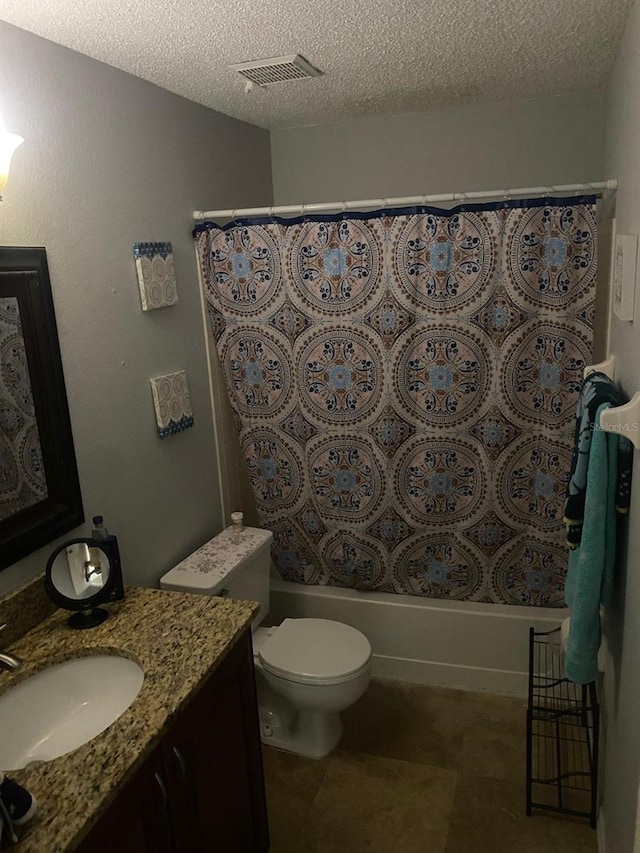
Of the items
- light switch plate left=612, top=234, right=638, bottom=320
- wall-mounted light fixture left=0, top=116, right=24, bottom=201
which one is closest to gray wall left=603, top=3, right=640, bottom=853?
light switch plate left=612, top=234, right=638, bottom=320

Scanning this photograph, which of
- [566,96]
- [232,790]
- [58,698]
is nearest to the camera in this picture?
[58,698]

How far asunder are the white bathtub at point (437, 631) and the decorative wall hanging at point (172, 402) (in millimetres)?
937

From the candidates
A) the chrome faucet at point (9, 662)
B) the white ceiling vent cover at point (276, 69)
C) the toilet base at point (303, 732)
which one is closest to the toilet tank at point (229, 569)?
the toilet base at point (303, 732)

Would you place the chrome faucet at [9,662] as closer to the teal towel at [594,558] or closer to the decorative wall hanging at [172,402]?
the decorative wall hanging at [172,402]

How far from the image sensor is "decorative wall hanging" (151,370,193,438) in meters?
2.25

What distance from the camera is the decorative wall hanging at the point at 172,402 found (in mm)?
2246

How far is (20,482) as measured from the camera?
1.72 m

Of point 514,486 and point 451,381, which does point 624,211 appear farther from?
point 514,486

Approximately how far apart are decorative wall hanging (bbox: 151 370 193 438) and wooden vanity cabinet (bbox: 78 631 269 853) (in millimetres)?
848

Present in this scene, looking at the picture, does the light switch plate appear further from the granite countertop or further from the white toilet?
the white toilet

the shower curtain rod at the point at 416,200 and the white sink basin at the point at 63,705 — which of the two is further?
the shower curtain rod at the point at 416,200

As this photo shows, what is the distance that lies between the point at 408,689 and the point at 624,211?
1946 millimetres

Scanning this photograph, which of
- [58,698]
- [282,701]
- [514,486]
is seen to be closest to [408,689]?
[282,701]

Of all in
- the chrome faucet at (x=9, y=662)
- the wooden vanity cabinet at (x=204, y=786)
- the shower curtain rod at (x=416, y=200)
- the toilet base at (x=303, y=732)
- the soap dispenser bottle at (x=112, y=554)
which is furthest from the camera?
the toilet base at (x=303, y=732)
